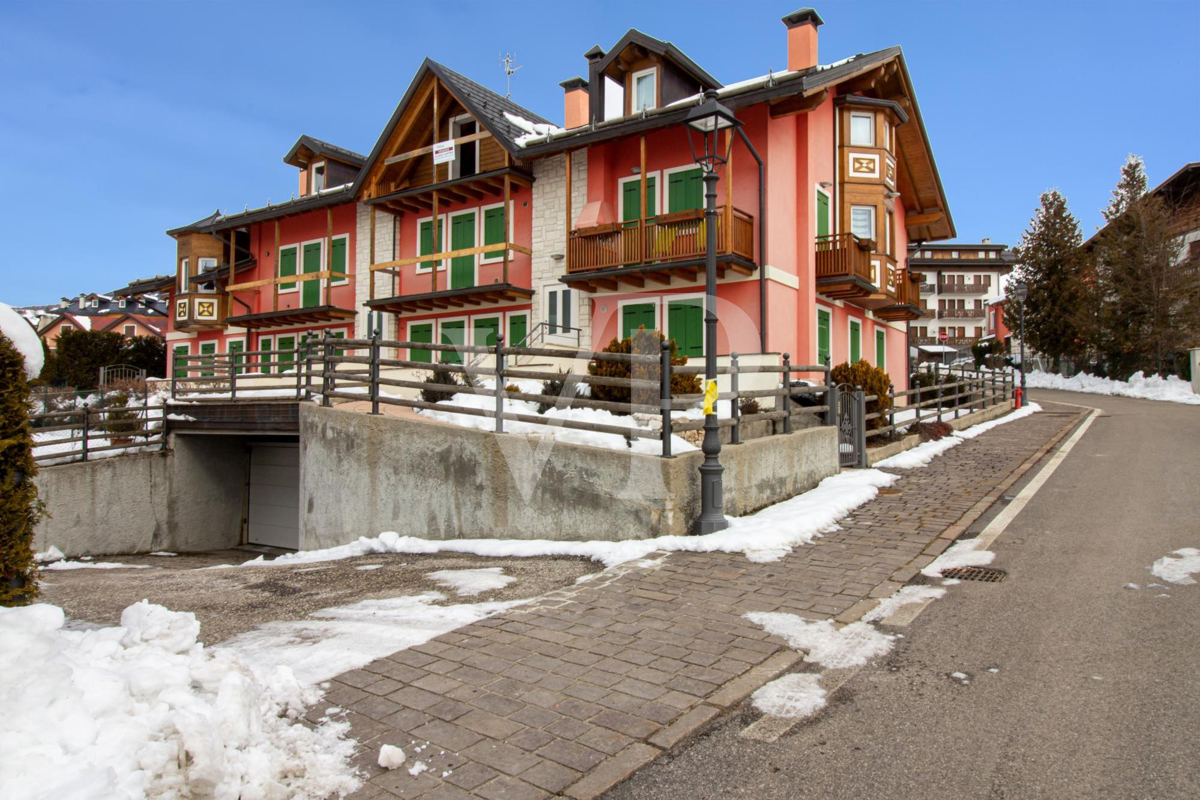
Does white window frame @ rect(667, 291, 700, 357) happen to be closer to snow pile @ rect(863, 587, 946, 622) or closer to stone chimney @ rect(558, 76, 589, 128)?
stone chimney @ rect(558, 76, 589, 128)

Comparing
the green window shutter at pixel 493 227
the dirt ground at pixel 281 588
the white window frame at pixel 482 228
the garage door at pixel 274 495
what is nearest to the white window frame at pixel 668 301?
the white window frame at pixel 482 228

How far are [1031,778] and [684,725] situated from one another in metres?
1.55

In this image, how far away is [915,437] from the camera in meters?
15.7

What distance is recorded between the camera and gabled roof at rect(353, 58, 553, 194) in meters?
21.8

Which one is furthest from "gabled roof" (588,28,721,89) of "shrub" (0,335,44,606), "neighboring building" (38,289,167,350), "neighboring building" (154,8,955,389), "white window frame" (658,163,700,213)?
"neighboring building" (38,289,167,350)

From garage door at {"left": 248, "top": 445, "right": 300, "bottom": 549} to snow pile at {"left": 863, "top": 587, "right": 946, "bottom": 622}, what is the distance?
13.9 meters

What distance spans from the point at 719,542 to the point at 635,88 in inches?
657

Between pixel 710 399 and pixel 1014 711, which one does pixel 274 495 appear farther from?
pixel 1014 711

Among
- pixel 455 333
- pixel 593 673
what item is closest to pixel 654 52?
pixel 455 333

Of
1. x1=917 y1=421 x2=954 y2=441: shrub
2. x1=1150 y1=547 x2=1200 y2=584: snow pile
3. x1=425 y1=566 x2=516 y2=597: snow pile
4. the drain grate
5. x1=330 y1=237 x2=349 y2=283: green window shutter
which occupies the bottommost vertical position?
x1=425 y1=566 x2=516 y2=597: snow pile

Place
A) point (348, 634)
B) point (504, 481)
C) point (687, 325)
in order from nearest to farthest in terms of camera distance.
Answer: point (348, 634)
point (504, 481)
point (687, 325)

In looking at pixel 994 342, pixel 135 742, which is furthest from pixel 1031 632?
pixel 994 342

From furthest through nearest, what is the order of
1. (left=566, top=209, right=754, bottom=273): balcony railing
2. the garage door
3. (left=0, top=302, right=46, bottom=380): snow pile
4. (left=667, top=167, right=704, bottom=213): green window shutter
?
1. (left=667, top=167, right=704, bottom=213): green window shutter
2. (left=566, top=209, right=754, bottom=273): balcony railing
3. the garage door
4. (left=0, top=302, right=46, bottom=380): snow pile

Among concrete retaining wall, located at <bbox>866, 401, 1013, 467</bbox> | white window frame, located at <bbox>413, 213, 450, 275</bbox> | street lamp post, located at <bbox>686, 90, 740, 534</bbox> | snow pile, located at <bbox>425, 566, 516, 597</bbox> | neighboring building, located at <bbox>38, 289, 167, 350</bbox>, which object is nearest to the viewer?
snow pile, located at <bbox>425, 566, 516, 597</bbox>
